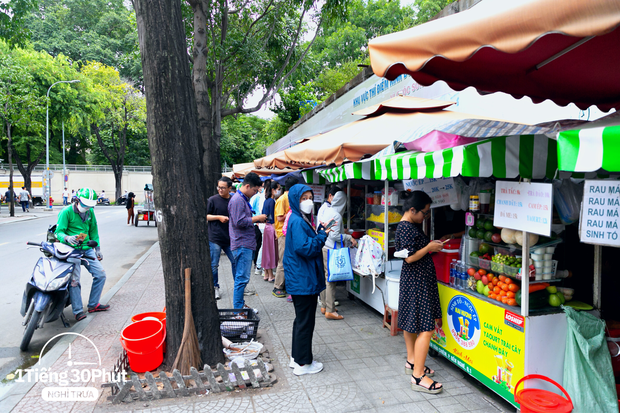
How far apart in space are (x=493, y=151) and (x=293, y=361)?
274cm

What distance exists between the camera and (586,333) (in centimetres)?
308

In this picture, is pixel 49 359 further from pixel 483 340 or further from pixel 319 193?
pixel 319 193

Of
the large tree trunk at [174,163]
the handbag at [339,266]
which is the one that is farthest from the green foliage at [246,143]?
the large tree trunk at [174,163]

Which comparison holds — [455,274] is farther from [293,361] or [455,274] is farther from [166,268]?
[166,268]

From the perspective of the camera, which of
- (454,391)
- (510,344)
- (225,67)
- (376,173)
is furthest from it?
(225,67)

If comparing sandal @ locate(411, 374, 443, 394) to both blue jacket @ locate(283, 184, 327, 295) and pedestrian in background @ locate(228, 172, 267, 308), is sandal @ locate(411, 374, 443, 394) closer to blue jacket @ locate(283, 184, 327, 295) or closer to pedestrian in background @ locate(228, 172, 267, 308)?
blue jacket @ locate(283, 184, 327, 295)

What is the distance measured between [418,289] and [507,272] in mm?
775

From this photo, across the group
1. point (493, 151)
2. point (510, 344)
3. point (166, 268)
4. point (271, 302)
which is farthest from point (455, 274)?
point (271, 302)

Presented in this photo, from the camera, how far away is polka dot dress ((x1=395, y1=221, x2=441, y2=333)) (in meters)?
3.65

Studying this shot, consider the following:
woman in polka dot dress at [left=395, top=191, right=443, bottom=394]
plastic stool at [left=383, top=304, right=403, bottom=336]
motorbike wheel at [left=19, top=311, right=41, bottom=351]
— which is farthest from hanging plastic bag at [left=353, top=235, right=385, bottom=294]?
motorbike wheel at [left=19, top=311, right=41, bottom=351]

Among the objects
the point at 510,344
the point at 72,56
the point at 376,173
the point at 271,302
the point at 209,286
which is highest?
the point at 72,56

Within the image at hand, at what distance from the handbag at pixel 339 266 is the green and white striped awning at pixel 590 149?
3.53 m

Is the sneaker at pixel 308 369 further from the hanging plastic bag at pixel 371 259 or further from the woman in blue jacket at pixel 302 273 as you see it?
the hanging plastic bag at pixel 371 259

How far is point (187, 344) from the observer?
3.78 meters
